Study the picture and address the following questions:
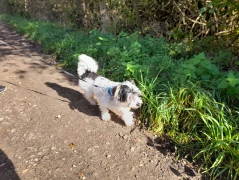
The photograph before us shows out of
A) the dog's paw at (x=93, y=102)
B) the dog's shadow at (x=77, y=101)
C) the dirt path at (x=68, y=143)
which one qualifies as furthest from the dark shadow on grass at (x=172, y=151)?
the dog's paw at (x=93, y=102)

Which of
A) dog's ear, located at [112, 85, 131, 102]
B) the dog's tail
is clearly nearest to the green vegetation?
dog's ear, located at [112, 85, 131, 102]

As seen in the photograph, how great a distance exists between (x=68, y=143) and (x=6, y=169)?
830 mm

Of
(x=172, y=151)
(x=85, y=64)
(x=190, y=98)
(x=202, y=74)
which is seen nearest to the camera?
(x=172, y=151)

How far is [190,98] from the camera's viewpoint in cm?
337

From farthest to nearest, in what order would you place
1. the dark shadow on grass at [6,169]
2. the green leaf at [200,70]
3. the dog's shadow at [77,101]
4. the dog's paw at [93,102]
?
the dog's paw at [93,102], the dog's shadow at [77,101], the green leaf at [200,70], the dark shadow on grass at [6,169]

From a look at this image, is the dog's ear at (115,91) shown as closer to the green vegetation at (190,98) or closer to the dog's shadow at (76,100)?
the green vegetation at (190,98)

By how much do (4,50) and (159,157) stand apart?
22.2 feet

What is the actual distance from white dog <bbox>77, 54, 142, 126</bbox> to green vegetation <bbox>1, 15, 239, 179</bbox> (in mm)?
324

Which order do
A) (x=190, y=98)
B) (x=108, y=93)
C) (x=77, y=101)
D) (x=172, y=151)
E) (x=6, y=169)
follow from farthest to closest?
(x=77, y=101), (x=108, y=93), (x=190, y=98), (x=172, y=151), (x=6, y=169)

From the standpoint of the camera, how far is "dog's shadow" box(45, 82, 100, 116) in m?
4.12

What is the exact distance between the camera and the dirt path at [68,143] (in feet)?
9.15

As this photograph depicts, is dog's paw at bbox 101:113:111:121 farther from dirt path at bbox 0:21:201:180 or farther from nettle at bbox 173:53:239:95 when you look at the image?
nettle at bbox 173:53:239:95

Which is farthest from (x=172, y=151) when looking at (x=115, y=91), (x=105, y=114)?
(x=105, y=114)

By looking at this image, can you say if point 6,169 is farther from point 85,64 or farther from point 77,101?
point 85,64
